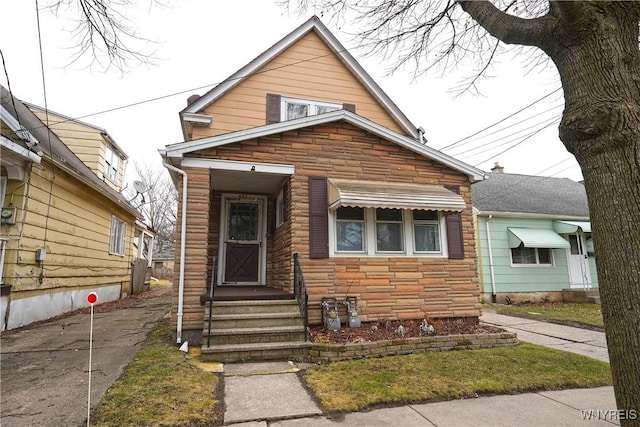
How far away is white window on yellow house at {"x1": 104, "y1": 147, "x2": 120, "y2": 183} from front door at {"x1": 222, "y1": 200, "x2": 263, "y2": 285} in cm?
706

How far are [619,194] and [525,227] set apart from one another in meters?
12.3

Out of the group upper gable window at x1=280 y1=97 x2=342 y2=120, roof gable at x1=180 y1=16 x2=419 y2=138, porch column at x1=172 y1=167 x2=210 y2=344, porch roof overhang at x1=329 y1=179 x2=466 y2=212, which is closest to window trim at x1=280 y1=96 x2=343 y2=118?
upper gable window at x1=280 y1=97 x2=342 y2=120

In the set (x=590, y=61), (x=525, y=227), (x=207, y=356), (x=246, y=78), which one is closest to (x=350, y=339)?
Result: (x=207, y=356)

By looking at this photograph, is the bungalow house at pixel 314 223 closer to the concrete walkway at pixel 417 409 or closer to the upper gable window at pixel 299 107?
the concrete walkway at pixel 417 409

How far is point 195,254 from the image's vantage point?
6082 millimetres

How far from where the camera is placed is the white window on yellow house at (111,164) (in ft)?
42.1

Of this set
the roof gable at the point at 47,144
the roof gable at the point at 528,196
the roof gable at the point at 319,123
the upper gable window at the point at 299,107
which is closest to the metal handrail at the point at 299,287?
the roof gable at the point at 319,123

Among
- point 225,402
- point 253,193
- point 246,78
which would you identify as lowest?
point 225,402

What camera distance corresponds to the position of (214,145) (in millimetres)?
6391

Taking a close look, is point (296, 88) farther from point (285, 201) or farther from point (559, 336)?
point (559, 336)

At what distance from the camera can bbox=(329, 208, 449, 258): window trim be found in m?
6.90

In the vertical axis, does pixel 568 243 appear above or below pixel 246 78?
below

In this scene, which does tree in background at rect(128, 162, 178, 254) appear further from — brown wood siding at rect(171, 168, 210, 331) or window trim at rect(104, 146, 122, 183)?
brown wood siding at rect(171, 168, 210, 331)

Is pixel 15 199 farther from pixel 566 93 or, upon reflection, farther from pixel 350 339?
pixel 566 93
